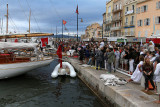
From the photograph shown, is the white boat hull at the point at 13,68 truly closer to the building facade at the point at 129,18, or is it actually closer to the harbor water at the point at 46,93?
the harbor water at the point at 46,93

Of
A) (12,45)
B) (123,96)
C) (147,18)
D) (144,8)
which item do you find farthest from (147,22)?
(123,96)

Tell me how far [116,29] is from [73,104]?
1449 inches

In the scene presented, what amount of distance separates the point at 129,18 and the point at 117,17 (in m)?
6.61

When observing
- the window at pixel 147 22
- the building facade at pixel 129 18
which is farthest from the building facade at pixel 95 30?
the window at pixel 147 22

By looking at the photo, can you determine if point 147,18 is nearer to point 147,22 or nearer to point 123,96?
point 147,22

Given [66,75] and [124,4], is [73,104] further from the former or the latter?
[124,4]

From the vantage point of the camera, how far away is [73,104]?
328 inches

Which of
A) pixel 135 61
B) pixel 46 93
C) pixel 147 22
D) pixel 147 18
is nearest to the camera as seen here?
pixel 135 61

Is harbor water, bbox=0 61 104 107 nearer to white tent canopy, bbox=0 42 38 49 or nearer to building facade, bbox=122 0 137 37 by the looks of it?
white tent canopy, bbox=0 42 38 49

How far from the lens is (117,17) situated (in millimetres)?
43312

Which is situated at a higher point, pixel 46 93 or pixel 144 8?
pixel 144 8

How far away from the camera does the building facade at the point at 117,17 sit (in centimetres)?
4119

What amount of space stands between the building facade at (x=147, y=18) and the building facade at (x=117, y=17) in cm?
783

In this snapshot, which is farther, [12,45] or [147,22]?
[147,22]
